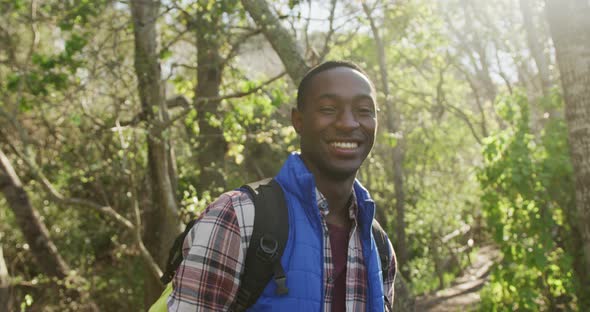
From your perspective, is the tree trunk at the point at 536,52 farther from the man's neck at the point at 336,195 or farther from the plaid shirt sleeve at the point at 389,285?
the man's neck at the point at 336,195

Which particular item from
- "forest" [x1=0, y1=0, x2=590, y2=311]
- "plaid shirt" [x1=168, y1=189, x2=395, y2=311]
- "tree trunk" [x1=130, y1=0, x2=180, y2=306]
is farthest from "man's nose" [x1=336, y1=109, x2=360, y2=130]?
"tree trunk" [x1=130, y1=0, x2=180, y2=306]

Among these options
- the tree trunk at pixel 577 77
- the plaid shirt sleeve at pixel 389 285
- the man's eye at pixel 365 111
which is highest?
the tree trunk at pixel 577 77

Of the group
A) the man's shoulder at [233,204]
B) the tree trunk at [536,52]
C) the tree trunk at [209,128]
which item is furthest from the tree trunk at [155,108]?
the tree trunk at [536,52]

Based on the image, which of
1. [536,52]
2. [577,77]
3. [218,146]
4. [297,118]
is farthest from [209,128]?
[297,118]

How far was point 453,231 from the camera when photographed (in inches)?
620

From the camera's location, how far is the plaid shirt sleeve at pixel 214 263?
1.67 m

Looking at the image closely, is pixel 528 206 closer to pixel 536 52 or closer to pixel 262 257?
pixel 262 257

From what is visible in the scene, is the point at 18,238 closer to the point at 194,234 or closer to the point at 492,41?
the point at 194,234

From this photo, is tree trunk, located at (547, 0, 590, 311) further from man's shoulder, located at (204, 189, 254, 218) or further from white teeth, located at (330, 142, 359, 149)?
man's shoulder, located at (204, 189, 254, 218)

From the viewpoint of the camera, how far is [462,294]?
12.6 meters

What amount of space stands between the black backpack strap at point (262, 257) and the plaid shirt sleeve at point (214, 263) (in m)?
0.02

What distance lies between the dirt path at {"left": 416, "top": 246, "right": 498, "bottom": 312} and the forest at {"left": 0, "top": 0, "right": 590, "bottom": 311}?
0.20 metres

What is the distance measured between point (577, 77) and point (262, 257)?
4411 millimetres

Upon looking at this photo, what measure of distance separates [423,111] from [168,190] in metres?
12.6
